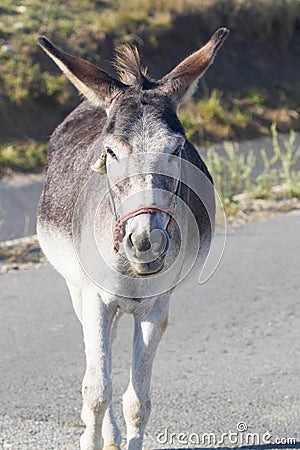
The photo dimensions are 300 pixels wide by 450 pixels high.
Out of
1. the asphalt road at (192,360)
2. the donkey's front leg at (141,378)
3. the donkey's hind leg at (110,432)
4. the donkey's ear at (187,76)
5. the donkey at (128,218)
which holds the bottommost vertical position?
the asphalt road at (192,360)

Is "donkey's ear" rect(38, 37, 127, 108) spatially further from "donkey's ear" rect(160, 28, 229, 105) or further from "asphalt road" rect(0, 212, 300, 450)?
"asphalt road" rect(0, 212, 300, 450)

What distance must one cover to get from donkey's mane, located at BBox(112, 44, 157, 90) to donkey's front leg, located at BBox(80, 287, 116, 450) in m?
1.22

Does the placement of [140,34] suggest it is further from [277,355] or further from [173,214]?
[173,214]

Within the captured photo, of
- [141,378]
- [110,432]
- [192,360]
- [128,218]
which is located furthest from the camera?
[192,360]

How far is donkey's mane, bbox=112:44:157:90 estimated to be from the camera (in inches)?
203

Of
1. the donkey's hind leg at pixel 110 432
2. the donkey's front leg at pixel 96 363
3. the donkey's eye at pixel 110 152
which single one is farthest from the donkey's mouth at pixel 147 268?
the donkey's hind leg at pixel 110 432

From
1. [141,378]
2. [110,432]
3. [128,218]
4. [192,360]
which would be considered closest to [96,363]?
[141,378]

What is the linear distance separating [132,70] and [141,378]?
1.78 metres

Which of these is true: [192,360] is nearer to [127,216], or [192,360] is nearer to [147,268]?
[147,268]

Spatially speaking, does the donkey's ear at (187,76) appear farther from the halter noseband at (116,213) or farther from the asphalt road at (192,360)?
the asphalt road at (192,360)

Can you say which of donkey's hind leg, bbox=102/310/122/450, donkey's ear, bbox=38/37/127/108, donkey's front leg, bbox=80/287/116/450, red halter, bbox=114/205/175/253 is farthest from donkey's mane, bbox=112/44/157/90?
donkey's hind leg, bbox=102/310/122/450

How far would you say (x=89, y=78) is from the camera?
16.7 feet

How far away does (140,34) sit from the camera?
22703 millimetres

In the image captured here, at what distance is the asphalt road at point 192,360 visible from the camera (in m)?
5.91
